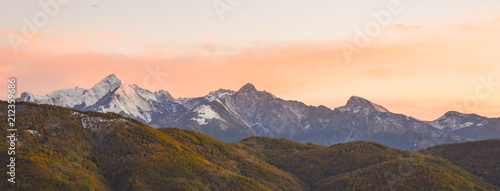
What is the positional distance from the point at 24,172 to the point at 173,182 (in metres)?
54.8

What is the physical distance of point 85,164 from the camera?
156750 millimetres

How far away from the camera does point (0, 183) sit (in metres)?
123

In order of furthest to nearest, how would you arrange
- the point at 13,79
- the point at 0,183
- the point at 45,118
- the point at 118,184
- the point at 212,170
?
the point at 212,170 → the point at 45,118 → the point at 118,184 → the point at 0,183 → the point at 13,79

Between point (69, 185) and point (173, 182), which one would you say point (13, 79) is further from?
point (173, 182)

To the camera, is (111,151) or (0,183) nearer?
(0,183)

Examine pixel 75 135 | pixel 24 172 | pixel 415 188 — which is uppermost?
pixel 75 135

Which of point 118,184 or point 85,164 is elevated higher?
point 85,164

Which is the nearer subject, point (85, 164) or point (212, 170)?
point (85, 164)

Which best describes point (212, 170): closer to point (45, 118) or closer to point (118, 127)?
point (118, 127)

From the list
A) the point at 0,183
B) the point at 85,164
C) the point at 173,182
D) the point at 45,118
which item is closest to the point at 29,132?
the point at 45,118

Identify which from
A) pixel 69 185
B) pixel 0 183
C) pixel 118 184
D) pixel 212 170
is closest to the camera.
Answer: pixel 0 183

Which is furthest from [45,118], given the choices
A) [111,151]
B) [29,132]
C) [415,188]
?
[415,188]

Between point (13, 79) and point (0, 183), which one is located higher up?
point (13, 79)

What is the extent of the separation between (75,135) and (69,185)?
41.3m
